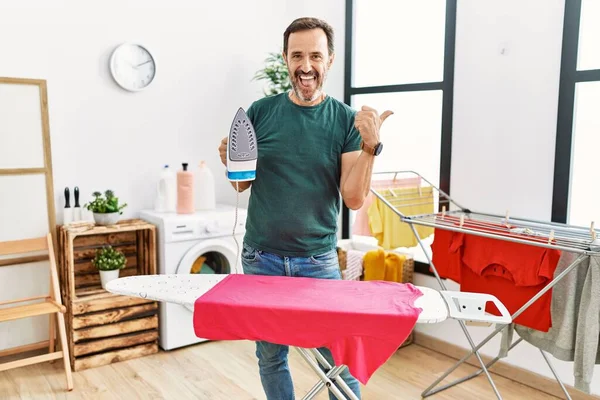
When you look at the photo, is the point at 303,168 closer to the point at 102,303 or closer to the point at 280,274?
the point at 280,274

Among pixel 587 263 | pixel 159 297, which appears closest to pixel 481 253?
pixel 587 263

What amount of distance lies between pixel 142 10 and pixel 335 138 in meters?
2.07

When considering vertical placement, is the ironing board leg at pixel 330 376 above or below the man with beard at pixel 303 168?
below

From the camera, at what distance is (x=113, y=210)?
3.10 meters

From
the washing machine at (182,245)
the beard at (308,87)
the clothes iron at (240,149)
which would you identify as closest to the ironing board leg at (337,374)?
the clothes iron at (240,149)

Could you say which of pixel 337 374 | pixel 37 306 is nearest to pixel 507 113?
pixel 337 374

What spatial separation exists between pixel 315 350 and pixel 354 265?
172 cm

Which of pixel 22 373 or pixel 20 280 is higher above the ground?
pixel 20 280

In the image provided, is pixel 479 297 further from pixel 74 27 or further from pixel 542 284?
pixel 74 27

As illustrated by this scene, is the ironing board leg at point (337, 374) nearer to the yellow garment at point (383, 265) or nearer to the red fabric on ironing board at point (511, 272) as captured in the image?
the red fabric on ironing board at point (511, 272)

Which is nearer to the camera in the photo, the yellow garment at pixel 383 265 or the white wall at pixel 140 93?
the white wall at pixel 140 93

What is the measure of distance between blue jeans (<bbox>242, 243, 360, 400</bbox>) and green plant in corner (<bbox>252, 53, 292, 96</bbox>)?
6.14 feet

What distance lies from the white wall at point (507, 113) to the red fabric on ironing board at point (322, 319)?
141 cm

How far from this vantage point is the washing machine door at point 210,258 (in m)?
3.19
